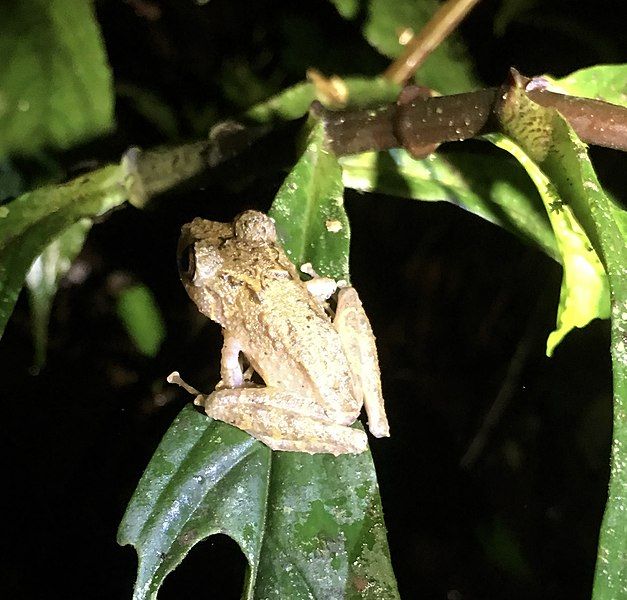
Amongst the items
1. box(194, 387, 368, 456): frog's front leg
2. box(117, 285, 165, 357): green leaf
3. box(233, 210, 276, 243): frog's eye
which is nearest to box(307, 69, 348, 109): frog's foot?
box(233, 210, 276, 243): frog's eye

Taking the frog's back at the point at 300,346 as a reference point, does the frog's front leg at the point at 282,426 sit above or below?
below

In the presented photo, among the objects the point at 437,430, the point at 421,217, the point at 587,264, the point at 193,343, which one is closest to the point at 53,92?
the point at 193,343

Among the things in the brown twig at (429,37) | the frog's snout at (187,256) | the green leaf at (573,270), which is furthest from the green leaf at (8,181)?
the green leaf at (573,270)

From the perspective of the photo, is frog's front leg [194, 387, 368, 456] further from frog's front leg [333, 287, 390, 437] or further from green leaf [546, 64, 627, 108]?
green leaf [546, 64, 627, 108]

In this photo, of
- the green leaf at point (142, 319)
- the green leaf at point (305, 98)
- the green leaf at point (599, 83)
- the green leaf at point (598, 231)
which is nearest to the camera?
the green leaf at point (598, 231)

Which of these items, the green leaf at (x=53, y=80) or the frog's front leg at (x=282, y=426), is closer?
the frog's front leg at (x=282, y=426)

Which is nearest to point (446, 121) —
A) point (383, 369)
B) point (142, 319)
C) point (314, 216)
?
point (314, 216)

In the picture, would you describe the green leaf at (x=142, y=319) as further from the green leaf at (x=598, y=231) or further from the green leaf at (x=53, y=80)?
the green leaf at (x=598, y=231)
